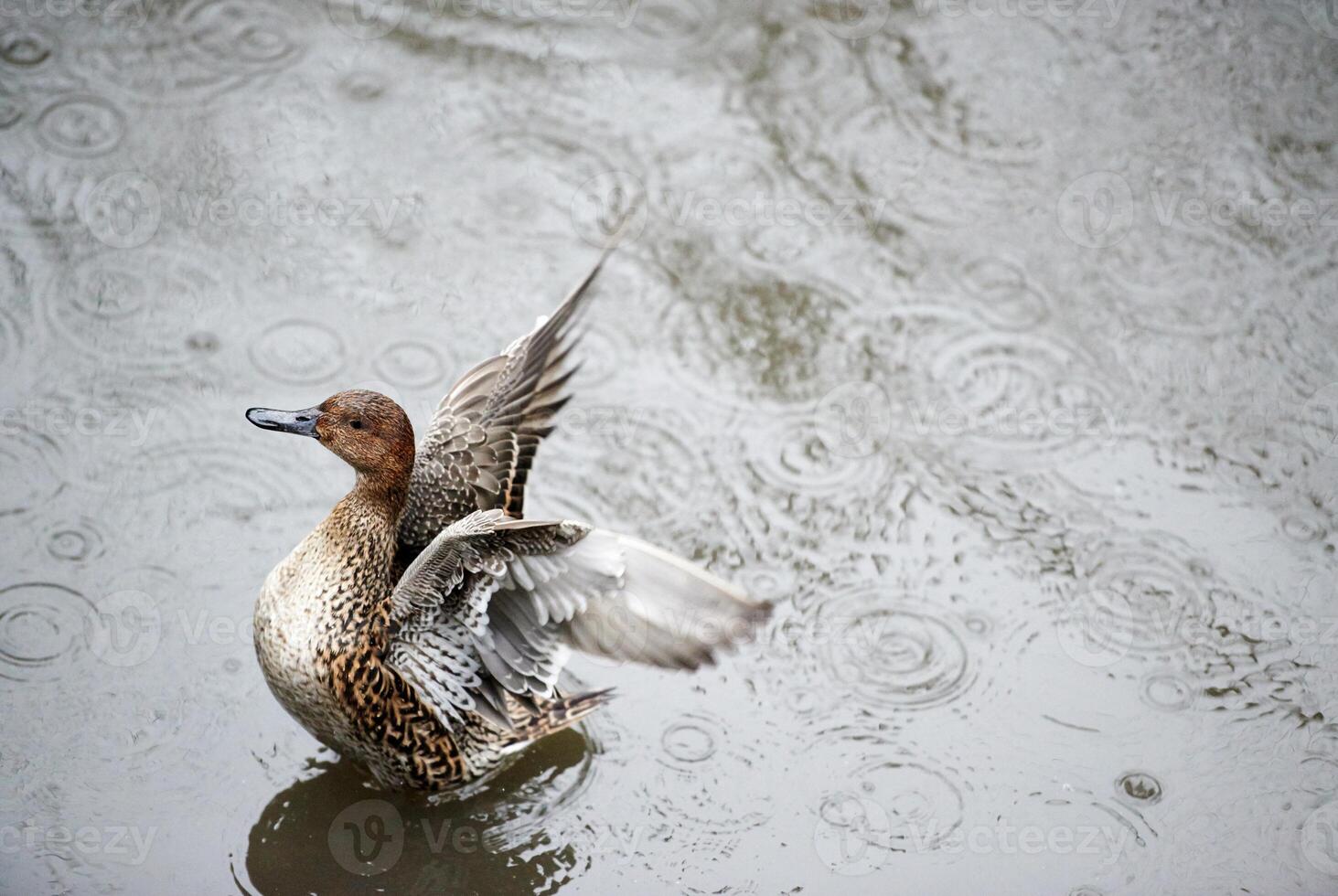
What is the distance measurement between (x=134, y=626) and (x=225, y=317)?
1387 millimetres

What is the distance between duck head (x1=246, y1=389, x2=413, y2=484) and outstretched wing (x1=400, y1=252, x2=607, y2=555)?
20 centimetres

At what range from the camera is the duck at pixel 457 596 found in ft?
11.0

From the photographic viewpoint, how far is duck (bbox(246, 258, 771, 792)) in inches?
132

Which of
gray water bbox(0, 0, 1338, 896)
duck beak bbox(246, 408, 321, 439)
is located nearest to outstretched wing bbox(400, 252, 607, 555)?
duck beak bbox(246, 408, 321, 439)

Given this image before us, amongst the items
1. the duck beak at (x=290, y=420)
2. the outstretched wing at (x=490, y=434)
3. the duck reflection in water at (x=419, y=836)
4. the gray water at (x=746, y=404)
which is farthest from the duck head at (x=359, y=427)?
the duck reflection in water at (x=419, y=836)

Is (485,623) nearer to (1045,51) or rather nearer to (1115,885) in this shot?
(1115,885)

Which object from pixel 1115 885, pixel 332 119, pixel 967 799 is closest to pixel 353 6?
pixel 332 119

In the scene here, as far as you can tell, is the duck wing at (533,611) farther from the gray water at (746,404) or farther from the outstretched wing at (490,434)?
the gray water at (746,404)

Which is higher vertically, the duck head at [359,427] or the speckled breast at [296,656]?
the duck head at [359,427]

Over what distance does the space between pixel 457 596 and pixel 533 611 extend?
0.21 m

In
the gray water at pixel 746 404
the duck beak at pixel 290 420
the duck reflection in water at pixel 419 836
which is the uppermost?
the duck beak at pixel 290 420

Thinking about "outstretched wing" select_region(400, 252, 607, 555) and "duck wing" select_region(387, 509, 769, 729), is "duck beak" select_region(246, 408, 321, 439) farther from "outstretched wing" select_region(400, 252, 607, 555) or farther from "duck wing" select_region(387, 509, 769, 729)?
"duck wing" select_region(387, 509, 769, 729)

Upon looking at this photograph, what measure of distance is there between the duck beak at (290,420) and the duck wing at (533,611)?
22.2 inches

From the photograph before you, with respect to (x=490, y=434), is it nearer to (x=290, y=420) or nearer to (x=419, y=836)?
(x=290, y=420)
